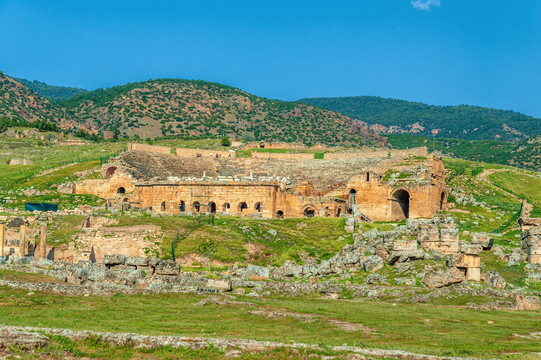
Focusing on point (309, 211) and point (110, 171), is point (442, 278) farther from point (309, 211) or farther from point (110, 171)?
point (110, 171)

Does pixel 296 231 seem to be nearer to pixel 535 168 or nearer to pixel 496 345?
pixel 496 345

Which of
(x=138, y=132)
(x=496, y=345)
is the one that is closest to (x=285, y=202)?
(x=496, y=345)

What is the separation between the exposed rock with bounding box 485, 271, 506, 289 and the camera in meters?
27.3

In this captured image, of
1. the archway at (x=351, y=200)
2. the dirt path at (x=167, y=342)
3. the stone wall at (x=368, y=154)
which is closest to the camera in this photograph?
the dirt path at (x=167, y=342)

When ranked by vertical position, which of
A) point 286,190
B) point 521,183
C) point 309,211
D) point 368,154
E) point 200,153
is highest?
point 368,154

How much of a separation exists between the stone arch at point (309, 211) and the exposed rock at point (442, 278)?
25.1 m

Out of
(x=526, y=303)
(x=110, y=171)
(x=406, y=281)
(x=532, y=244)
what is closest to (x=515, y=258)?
(x=532, y=244)

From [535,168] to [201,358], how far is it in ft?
317

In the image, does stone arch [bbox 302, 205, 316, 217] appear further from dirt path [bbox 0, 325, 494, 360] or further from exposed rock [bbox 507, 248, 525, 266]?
dirt path [bbox 0, 325, 494, 360]

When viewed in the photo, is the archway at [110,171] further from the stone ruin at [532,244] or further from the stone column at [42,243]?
the stone ruin at [532,244]

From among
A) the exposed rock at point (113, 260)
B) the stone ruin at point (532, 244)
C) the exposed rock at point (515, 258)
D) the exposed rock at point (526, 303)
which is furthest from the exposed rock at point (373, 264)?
the exposed rock at point (113, 260)

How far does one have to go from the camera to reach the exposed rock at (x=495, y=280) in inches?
1076

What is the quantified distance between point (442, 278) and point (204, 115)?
11970 centimetres

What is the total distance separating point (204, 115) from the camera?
14300 centimetres
